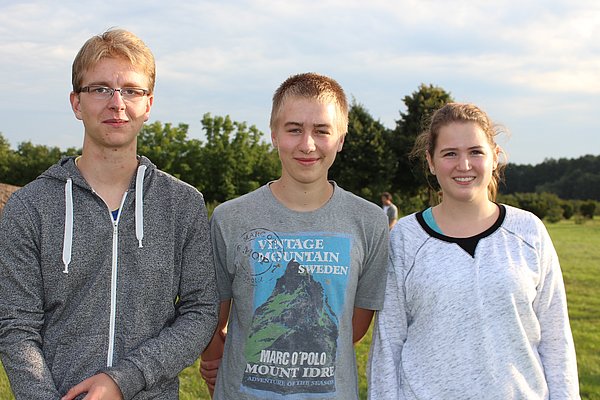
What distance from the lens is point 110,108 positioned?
2.57 meters

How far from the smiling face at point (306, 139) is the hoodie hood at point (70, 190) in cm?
66

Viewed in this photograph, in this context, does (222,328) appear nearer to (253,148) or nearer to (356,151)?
(356,151)

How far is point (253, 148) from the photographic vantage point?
51.1m

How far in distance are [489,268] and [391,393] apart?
2.23 feet

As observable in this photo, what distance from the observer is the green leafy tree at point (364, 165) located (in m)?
36.8

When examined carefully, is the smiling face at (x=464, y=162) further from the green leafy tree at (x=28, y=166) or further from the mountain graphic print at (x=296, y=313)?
the green leafy tree at (x=28, y=166)

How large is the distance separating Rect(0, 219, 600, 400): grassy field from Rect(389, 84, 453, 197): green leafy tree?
1712 centimetres

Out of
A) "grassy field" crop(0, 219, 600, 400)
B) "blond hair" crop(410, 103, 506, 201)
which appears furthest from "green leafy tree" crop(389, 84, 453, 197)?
"blond hair" crop(410, 103, 506, 201)

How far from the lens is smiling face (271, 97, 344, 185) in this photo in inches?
115

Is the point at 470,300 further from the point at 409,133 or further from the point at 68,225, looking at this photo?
the point at 409,133

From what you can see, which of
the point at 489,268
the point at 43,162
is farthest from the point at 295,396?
the point at 43,162

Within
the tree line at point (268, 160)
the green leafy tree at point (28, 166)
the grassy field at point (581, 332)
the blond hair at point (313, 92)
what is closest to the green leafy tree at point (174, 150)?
the tree line at point (268, 160)

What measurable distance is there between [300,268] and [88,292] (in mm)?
872

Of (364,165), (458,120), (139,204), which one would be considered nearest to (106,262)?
(139,204)
